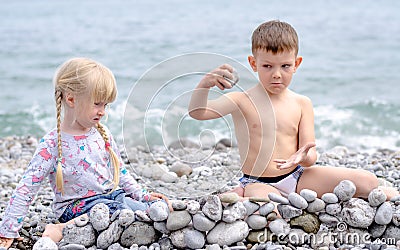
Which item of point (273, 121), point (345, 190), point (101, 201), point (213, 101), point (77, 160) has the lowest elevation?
point (101, 201)

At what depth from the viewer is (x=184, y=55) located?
3207mm

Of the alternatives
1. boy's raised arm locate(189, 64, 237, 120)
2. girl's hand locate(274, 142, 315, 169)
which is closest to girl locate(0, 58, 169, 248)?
boy's raised arm locate(189, 64, 237, 120)

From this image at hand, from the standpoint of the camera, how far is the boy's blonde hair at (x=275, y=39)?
3049 millimetres

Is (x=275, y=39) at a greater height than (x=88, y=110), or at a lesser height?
greater

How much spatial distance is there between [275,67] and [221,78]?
387 mm

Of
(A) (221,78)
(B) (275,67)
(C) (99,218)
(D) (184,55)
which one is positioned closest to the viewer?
(C) (99,218)

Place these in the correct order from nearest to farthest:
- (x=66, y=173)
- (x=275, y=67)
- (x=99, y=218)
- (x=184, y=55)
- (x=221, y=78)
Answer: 1. (x=99, y=218)
2. (x=221, y=78)
3. (x=66, y=173)
4. (x=275, y=67)
5. (x=184, y=55)

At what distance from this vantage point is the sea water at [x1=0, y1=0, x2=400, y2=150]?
4617mm

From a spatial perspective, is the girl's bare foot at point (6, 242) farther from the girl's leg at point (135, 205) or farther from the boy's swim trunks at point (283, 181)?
the boy's swim trunks at point (283, 181)

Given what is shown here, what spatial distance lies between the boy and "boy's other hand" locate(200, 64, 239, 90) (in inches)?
3.6

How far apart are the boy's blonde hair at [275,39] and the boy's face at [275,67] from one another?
2 centimetres

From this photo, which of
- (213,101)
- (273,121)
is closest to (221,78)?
(213,101)

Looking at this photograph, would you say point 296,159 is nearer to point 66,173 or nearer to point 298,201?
point 298,201

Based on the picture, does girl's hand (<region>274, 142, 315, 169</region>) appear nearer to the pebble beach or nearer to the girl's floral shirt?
the pebble beach
